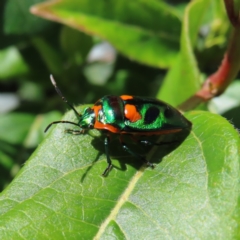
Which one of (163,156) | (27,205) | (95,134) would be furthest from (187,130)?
(27,205)

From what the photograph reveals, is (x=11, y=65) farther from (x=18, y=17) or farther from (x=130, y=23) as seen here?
(x=130, y=23)

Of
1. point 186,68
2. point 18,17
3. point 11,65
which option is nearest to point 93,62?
point 11,65

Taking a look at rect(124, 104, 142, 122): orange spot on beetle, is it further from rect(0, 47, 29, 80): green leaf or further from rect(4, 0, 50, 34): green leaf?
rect(0, 47, 29, 80): green leaf

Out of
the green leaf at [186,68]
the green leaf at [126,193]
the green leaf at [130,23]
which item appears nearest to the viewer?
the green leaf at [126,193]

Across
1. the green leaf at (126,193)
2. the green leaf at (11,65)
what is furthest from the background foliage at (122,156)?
the green leaf at (11,65)

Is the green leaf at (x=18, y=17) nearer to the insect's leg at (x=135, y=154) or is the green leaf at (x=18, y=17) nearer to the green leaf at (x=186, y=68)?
the green leaf at (x=186, y=68)

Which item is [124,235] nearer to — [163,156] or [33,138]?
[163,156]
